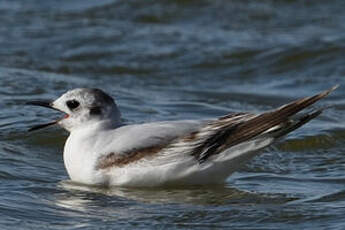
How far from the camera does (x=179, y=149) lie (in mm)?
7676

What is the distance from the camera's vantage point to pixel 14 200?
755 cm

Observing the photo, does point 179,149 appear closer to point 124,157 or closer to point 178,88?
point 124,157

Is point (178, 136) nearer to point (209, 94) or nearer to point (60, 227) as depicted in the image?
point (60, 227)

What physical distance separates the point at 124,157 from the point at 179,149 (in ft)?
1.31

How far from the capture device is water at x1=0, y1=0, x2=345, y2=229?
734cm

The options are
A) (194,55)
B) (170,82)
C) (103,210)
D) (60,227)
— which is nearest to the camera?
(60,227)

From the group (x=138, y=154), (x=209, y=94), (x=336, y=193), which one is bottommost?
(x=336, y=193)

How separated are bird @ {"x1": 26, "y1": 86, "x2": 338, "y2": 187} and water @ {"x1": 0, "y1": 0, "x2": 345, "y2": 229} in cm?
14

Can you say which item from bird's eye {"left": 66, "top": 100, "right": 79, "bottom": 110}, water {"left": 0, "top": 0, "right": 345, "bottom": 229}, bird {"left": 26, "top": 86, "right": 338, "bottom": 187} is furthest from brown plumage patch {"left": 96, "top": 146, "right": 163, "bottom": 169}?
bird's eye {"left": 66, "top": 100, "right": 79, "bottom": 110}

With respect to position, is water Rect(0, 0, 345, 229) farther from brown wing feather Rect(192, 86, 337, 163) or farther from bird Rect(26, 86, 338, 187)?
brown wing feather Rect(192, 86, 337, 163)

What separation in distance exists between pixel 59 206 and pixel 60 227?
22.5 inches

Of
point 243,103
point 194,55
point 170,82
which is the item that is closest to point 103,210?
point 243,103

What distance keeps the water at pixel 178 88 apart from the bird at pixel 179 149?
0.45 feet

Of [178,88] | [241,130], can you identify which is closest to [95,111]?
[241,130]
